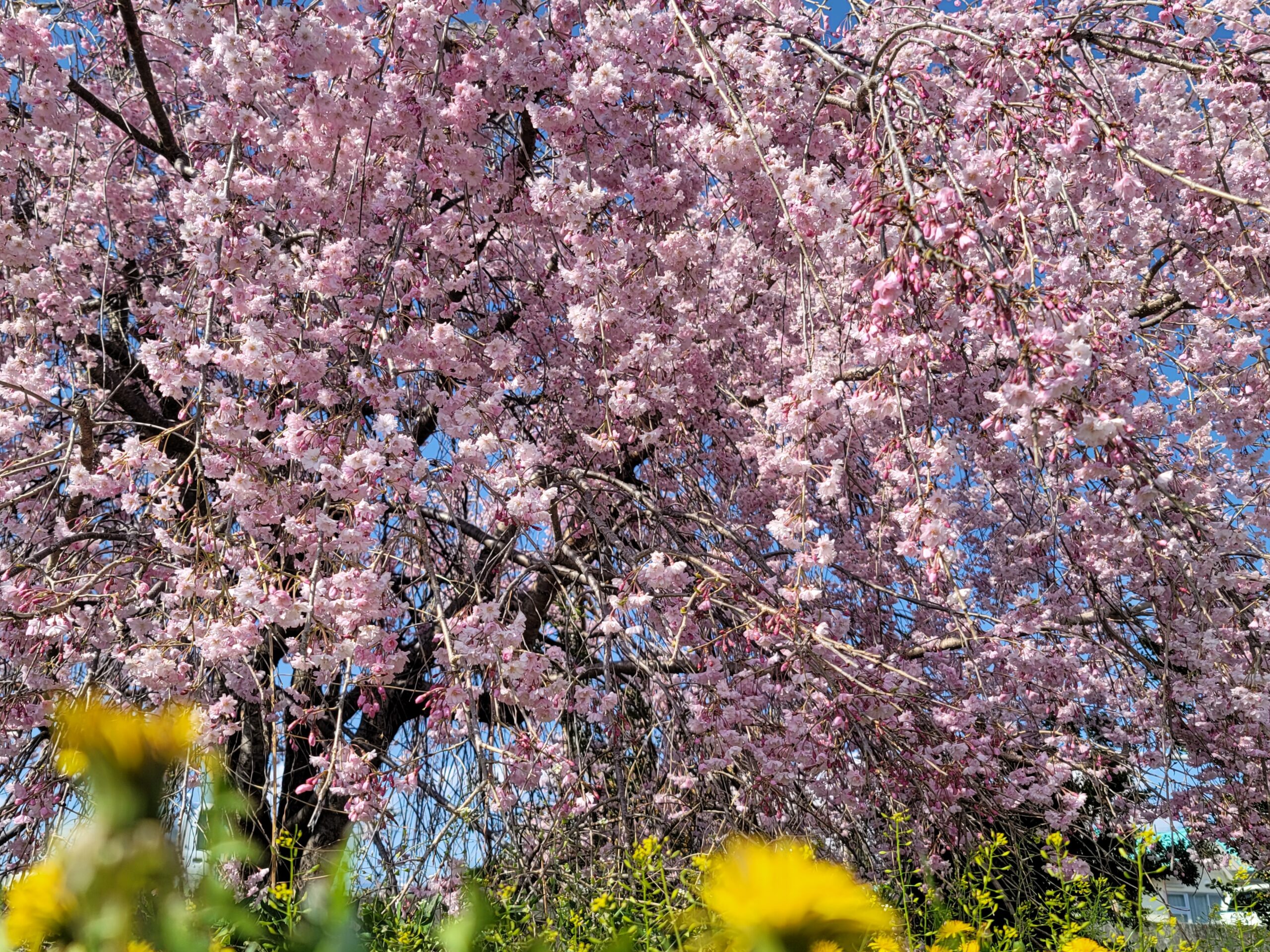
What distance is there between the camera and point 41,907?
21.5 inches

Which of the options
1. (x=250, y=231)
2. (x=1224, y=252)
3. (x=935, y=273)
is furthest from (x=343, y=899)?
(x=1224, y=252)

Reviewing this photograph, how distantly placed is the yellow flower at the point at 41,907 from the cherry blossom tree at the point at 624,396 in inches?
79.2

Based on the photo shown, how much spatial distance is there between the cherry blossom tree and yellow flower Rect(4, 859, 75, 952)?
201cm

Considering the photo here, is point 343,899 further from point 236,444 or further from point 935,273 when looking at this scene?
point 236,444

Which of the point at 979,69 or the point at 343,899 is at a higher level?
the point at 979,69

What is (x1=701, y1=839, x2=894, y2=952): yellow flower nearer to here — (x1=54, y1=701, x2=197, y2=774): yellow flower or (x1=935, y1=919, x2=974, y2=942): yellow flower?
(x1=54, y1=701, x2=197, y2=774): yellow flower

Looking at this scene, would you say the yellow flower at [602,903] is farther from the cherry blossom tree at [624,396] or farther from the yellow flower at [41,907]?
the yellow flower at [41,907]

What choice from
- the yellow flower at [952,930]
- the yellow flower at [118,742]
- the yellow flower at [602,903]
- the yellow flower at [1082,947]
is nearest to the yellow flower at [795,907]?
the yellow flower at [118,742]

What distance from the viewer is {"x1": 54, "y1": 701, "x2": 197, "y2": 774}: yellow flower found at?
0.50 metres

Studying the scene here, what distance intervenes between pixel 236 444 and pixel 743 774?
7.42ft

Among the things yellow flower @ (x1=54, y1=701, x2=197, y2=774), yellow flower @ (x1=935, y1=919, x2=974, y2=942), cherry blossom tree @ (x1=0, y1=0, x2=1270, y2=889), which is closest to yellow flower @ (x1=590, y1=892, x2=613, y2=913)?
cherry blossom tree @ (x1=0, y1=0, x2=1270, y2=889)

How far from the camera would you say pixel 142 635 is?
11.3ft

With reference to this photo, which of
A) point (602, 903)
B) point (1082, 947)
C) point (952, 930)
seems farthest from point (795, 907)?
point (602, 903)

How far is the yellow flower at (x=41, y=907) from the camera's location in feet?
1.66
